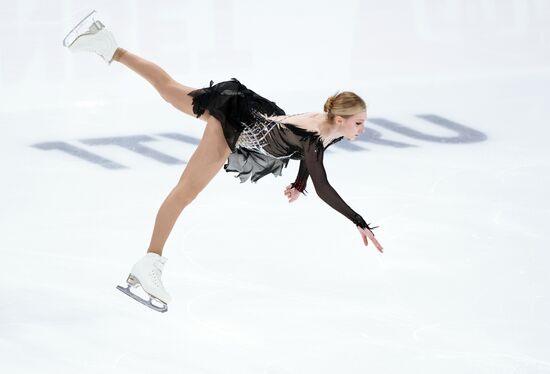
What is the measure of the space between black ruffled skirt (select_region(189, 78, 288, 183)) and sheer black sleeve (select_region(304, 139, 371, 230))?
401 mm

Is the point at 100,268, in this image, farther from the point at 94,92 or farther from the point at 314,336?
the point at 94,92

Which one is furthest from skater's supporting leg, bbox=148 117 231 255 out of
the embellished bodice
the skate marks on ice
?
the skate marks on ice

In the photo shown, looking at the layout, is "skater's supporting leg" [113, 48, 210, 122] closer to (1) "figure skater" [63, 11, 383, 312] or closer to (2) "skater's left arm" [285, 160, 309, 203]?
(1) "figure skater" [63, 11, 383, 312]

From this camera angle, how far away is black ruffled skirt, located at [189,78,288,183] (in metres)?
4.91

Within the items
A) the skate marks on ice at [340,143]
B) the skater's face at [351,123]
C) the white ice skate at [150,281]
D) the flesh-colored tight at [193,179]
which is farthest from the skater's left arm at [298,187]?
the skate marks on ice at [340,143]

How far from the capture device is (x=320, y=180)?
459cm

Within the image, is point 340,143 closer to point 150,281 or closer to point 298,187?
point 298,187

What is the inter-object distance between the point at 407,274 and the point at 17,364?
1947 millimetres

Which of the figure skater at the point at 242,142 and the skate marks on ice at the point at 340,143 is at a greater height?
the skate marks on ice at the point at 340,143

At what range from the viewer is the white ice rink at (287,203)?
4.84m

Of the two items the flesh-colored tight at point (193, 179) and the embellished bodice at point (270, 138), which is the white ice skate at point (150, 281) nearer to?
the flesh-colored tight at point (193, 179)

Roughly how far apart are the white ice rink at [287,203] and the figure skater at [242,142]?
1.36 feet

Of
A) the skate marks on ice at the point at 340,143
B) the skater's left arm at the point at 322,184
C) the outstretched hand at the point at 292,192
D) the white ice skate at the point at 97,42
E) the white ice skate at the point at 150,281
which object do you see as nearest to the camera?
the skater's left arm at the point at 322,184

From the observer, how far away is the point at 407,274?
5.55 meters
